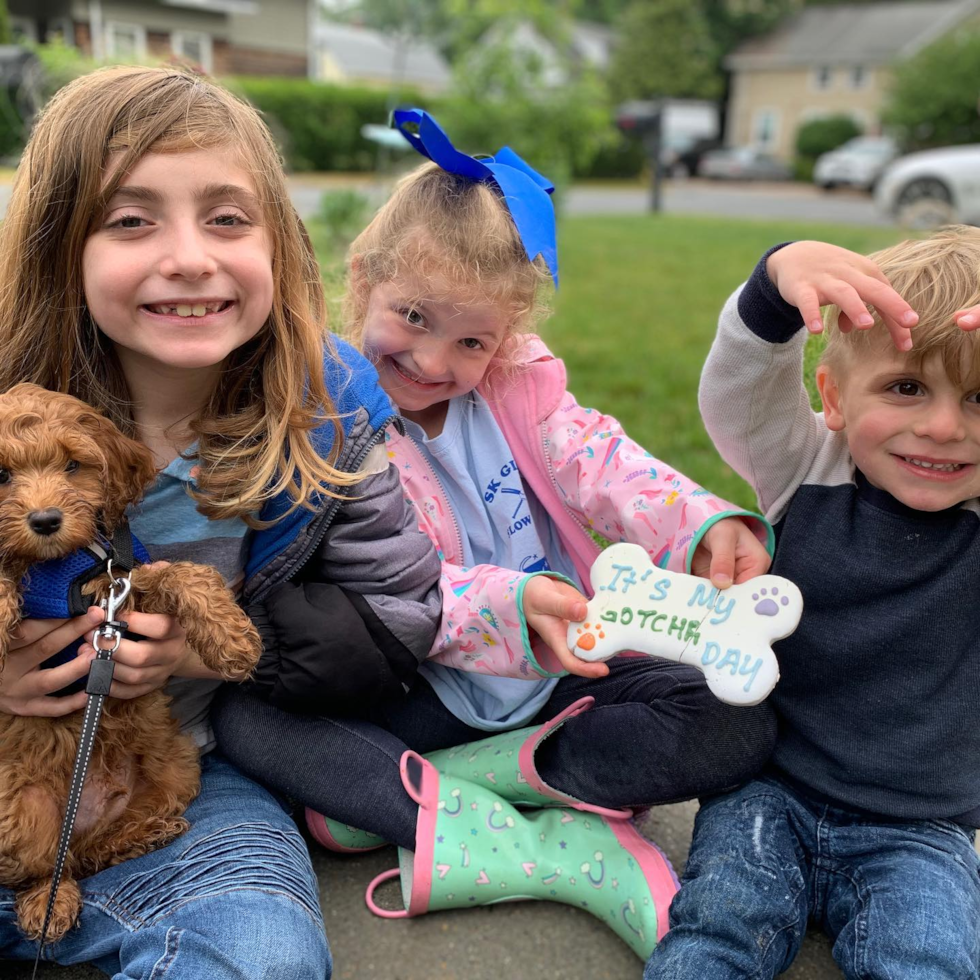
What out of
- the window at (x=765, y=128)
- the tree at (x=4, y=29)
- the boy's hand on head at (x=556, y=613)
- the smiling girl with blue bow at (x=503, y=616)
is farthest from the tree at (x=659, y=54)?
the boy's hand on head at (x=556, y=613)

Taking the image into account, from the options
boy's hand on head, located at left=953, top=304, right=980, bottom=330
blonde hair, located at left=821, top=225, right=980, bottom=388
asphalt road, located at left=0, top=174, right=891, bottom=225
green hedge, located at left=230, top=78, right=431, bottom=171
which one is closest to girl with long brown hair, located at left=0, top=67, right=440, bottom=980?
blonde hair, located at left=821, top=225, right=980, bottom=388

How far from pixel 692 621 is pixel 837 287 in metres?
0.68

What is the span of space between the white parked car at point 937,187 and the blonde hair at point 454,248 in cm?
A: 1265

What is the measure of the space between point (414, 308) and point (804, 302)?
2.98ft

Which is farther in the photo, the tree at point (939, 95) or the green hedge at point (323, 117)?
the tree at point (939, 95)

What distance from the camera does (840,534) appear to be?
207cm

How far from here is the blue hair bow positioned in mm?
2287

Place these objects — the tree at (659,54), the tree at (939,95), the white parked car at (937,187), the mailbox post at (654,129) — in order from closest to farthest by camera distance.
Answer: the white parked car at (937,187) < the mailbox post at (654,129) < the tree at (939,95) < the tree at (659,54)

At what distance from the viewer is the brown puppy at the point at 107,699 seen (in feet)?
5.25

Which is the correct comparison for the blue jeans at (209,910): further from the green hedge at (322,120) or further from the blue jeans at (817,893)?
the green hedge at (322,120)

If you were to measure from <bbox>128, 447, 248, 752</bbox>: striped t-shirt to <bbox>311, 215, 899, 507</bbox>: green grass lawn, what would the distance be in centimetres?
120

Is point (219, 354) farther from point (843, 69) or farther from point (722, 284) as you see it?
point (843, 69)

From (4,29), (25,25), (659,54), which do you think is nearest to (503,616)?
(4,29)

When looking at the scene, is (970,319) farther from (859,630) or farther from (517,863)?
(517,863)
